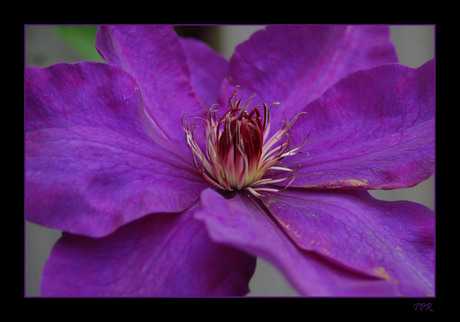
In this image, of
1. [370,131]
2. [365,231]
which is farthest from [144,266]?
[370,131]

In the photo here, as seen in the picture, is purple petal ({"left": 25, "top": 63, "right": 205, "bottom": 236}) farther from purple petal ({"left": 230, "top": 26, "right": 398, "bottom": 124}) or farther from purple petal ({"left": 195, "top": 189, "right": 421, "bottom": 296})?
purple petal ({"left": 230, "top": 26, "right": 398, "bottom": 124})

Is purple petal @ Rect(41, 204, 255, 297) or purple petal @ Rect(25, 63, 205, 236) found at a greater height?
purple petal @ Rect(25, 63, 205, 236)

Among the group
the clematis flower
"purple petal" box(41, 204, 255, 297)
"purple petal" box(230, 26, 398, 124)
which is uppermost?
"purple petal" box(230, 26, 398, 124)

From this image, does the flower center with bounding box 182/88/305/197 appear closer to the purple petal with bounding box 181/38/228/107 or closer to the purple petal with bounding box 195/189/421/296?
the purple petal with bounding box 195/189/421/296

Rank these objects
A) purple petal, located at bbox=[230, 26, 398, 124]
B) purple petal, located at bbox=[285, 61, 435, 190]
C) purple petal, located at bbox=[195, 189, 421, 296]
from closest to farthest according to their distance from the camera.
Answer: purple petal, located at bbox=[195, 189, 421, 296]
purple petal, located at bbox=[285, 61, 435, 190]
purple petal, located at bbox=[230, 26, 398, 124]

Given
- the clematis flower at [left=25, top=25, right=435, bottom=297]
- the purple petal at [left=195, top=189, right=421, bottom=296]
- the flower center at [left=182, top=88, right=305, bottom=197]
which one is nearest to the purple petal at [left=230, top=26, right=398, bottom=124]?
the clematis flower at [left=25, top=25, right=435, bottom=297]

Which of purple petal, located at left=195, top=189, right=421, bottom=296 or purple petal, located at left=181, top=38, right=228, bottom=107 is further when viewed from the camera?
purple petal, located at left=181, top=38, right=228, bottom=107

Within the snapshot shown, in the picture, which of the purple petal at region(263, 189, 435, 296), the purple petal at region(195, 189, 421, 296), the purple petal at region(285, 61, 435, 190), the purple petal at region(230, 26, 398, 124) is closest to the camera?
A: the purple petal at region(195, 189, 421, 296)
